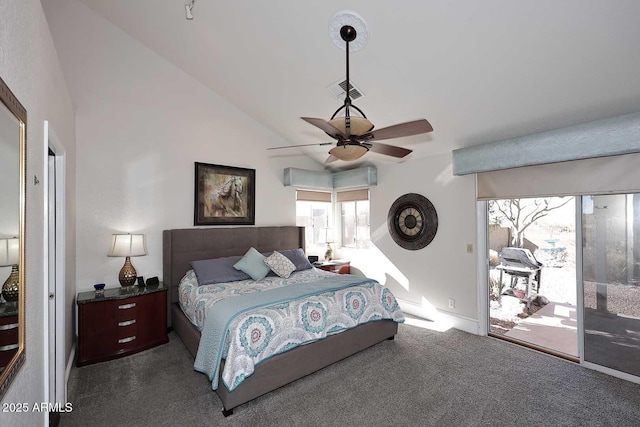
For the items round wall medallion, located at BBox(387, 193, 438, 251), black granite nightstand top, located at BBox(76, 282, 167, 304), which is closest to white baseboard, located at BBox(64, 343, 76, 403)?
black granite nightstand top, located at BBox(76, 282, 167, 304)

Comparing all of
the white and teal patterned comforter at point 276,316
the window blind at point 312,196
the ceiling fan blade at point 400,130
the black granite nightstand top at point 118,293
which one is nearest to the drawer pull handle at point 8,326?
the white and teal patterned comforter at point 276,316

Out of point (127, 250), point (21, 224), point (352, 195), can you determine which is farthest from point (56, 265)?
point (352, 195)

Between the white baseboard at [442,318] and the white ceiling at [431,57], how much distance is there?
7.69 feet

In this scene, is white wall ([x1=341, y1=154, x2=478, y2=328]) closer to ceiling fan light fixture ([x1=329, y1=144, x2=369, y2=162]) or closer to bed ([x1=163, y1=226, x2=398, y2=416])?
bed ([x1=163, y1=226, x2=398, y2=416])

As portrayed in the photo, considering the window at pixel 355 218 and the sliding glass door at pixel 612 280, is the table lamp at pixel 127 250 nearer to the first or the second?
the window at pixel 355 218

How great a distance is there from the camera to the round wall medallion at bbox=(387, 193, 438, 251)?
14.3ft

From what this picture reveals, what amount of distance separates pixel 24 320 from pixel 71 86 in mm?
3456

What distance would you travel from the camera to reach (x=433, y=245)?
4.33 meters

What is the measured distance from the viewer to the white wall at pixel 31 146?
116 centimetres

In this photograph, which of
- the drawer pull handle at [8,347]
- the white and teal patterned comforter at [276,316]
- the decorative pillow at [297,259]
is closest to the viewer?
the drawer pull handle at [8,347]

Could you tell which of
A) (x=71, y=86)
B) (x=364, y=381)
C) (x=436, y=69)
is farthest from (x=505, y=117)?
(x=71, y=86)

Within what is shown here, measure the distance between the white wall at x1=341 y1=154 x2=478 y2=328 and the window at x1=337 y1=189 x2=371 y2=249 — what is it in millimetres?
249

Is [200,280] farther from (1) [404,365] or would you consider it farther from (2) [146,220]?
(1) [404,365]

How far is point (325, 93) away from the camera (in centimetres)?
361
